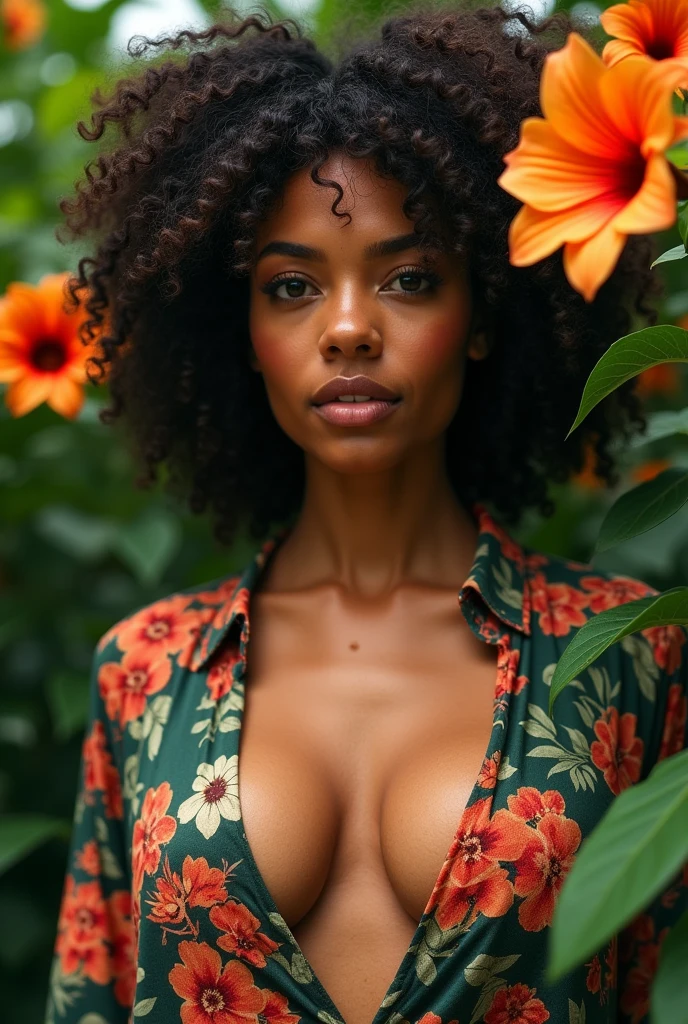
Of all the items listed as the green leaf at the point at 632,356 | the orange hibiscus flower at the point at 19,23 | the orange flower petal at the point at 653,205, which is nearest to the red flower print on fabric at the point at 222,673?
the green leaf at the point at 632,356

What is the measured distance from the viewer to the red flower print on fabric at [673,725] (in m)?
1.73

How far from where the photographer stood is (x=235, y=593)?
74.5 inches

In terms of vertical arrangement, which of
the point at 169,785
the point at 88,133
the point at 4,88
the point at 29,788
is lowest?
the point at 29,788

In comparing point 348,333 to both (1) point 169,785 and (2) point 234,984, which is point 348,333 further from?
(2) point 234,984

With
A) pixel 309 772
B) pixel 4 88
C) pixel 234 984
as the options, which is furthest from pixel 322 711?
pixel 4 88

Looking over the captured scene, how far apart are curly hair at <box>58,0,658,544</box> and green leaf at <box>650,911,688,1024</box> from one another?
0.92 m

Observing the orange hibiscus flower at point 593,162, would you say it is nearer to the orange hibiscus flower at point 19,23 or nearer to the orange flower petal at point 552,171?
the orange flower petal at point 552,171

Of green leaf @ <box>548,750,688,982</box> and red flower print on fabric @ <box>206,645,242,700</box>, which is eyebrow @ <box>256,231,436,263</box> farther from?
green leaf @ <box>548,750,688,982</box>

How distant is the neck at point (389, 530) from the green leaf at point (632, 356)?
62 centimetres

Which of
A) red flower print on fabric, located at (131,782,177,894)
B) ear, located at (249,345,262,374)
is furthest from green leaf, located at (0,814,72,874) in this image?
ear, located at (249,345,262,374)

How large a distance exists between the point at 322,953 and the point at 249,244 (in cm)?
95

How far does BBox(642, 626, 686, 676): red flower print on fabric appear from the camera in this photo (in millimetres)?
1734

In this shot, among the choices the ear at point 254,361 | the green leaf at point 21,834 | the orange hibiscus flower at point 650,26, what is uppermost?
the orange hibiscus flower at point 650,26

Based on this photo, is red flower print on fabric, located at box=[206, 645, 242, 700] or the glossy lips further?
red flower print on fabric, located at box=[206, 645, 242, 700]
